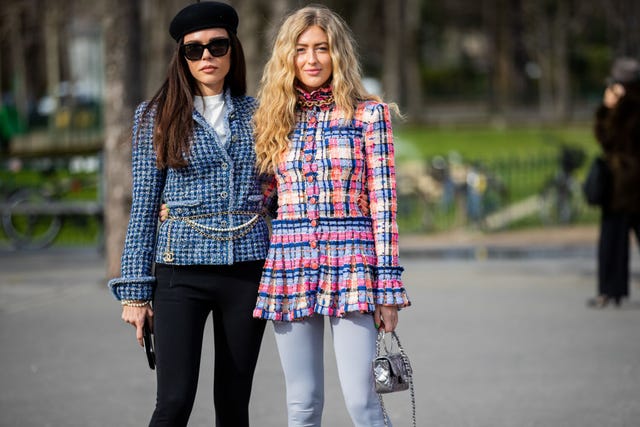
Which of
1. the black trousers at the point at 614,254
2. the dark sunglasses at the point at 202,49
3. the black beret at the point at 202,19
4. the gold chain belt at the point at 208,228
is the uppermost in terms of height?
the black beret at the point at 202,19

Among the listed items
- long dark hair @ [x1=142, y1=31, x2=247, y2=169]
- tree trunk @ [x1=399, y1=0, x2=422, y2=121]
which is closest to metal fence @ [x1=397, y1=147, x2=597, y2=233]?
long dark hair @ [x1=142, y1=31, x2=247, y2=169]

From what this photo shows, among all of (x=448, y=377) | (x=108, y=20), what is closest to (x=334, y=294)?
(x=448, y=377)

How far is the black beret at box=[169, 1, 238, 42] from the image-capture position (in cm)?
420

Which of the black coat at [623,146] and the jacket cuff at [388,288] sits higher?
the black coat at [623,146]

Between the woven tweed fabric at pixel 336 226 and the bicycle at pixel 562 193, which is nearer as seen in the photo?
the woven tweed fabric at pixel 336 226

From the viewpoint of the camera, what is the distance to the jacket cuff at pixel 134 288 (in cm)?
411

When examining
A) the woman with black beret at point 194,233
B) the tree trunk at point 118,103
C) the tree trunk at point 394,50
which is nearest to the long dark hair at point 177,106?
the woman with black beret at point 194,233

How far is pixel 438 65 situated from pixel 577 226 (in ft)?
165

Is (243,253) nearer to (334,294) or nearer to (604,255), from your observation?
(334,294)

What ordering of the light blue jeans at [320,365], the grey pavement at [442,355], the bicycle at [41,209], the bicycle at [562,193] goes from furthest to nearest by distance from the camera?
the bicycle at [562,193]
the bicycle at [41,209]
the grey pavement at [442,355]
the light blue jeans at [320,365]

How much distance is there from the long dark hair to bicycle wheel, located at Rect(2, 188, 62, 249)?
11.1 m

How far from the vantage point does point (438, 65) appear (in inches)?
2581

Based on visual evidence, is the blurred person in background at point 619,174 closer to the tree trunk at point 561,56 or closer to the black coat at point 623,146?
the black coat at point 623,146

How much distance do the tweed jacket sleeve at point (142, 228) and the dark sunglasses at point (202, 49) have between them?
1.00ft
